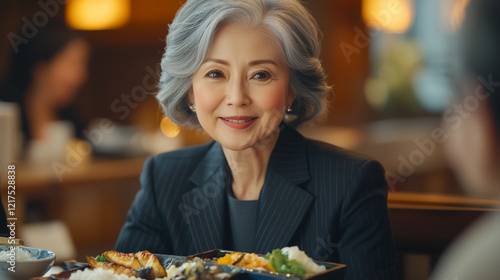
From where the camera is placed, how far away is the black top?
1884 millimetres

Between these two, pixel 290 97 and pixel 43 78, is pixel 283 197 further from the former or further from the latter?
pixel 43 78

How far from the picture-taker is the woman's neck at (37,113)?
512cm

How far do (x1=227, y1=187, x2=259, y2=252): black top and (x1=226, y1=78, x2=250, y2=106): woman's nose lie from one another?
37 centimetres

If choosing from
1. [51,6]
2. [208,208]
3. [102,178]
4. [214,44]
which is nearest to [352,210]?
[208,208]

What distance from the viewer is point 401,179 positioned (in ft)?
20.8

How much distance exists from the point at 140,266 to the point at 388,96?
6863mm

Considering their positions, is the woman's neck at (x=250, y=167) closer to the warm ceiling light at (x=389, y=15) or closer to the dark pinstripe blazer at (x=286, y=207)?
the dark pinstripe blazer at (x=286, y=207)

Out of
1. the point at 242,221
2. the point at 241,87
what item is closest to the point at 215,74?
the point at 241,87

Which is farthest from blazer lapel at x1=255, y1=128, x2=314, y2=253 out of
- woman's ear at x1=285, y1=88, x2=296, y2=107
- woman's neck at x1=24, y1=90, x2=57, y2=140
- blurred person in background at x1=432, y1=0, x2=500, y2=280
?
woman's neck at x1=24, y1=90, x2=57, y2=140

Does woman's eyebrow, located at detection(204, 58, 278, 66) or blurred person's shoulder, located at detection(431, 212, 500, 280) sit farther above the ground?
woman's eyebrow, located at detection(204, 58, 278, 66)

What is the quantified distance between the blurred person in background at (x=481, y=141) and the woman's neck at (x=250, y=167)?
0.61 metres

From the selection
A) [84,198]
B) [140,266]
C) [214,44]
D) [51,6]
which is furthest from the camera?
[51,6]

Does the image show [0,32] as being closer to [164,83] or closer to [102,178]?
[102,178]

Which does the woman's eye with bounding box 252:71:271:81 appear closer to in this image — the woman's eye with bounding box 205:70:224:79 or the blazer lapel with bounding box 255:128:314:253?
the woman's eye with bounding box 205:70:224:79
